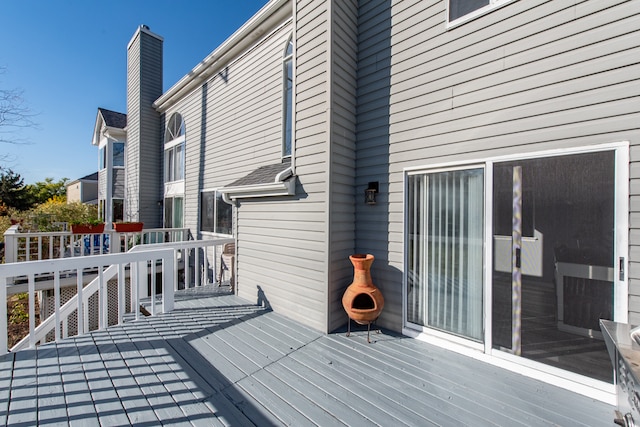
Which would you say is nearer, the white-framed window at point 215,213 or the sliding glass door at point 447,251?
the sliding glass door at point 447,251

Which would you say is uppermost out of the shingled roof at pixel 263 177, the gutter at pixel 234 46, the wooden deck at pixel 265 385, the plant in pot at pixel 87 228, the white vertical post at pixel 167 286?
the gutter at pixel 234 46

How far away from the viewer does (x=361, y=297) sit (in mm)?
3289

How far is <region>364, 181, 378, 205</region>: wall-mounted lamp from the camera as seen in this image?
3.51 metres

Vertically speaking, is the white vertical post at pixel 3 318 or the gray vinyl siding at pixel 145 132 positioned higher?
the gray vinyl siding at pixel 145 132

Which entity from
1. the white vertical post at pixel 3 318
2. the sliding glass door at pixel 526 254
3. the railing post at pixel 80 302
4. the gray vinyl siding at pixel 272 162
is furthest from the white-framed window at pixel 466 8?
the white vertical post at pixel 3 318

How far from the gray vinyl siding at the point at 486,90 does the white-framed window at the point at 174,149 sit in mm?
6611

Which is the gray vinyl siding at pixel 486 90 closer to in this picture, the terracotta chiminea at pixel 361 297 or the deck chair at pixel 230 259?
the terracotta chiminea at pixel 361 297

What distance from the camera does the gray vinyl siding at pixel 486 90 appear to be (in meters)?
2.11

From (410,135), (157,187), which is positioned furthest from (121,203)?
(410,135)

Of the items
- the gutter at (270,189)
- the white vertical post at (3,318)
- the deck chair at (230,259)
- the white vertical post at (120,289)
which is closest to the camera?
the white vertical post at (3,318)

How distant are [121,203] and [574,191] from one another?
41.1 feet

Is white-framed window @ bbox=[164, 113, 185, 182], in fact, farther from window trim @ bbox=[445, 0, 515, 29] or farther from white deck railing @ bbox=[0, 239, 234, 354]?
window trim @ bbox=[445, 0, 515, 29]

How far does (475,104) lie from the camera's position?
2768mm

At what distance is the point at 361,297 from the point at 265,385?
1.48 meters
